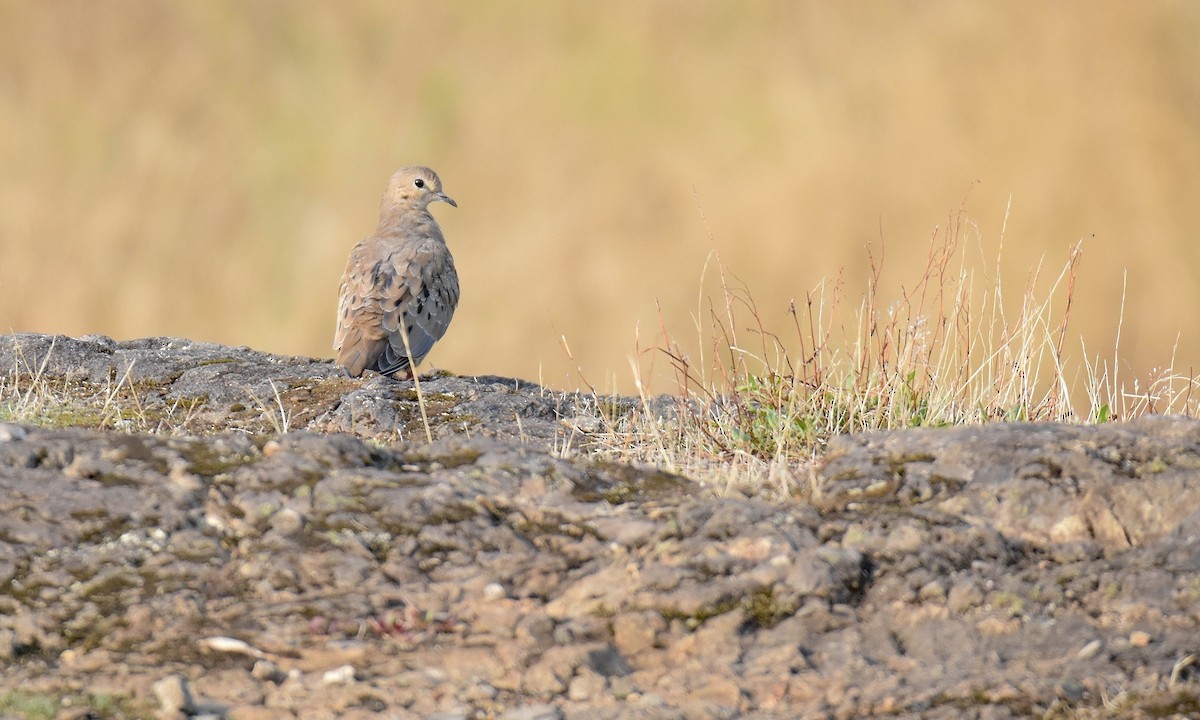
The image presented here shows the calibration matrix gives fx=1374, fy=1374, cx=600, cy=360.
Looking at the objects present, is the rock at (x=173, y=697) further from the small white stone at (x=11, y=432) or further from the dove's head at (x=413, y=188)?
the dove's head at (x=413, y=188)

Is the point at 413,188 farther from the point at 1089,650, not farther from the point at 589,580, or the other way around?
the point at 1089,650

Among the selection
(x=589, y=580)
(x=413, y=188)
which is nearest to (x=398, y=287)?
(x=413, y=188)

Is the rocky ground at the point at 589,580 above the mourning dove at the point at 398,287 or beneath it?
beneath

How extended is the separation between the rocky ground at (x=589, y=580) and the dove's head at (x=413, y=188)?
5.73m

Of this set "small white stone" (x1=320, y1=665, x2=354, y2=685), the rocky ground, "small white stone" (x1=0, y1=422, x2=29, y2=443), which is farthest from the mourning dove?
"small white stone" (x1=320, y1=665, x2=354, y2=685)

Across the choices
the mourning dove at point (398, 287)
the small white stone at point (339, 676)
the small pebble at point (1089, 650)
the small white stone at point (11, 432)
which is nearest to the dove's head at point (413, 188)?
the mourning dove at point (398, 287)

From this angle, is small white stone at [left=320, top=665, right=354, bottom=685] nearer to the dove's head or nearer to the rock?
the rock

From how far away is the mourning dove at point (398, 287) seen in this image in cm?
792

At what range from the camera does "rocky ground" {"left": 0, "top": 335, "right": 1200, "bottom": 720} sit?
3.00 meters

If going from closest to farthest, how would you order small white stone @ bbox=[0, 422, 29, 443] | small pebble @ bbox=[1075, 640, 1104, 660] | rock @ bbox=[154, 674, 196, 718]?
rock @ bbox=[154, 674, 196, 718], small pebble @ bbox=[1075, 640, 1104, 660], small white stone @ bbox=[0, 422, 29, 443]

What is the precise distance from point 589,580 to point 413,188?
21.9 ft

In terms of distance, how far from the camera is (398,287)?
8391 mm

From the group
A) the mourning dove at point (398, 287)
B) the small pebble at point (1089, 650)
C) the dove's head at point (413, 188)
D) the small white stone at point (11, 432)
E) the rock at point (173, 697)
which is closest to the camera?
the rock at point (173, 697)

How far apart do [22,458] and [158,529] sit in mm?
514
